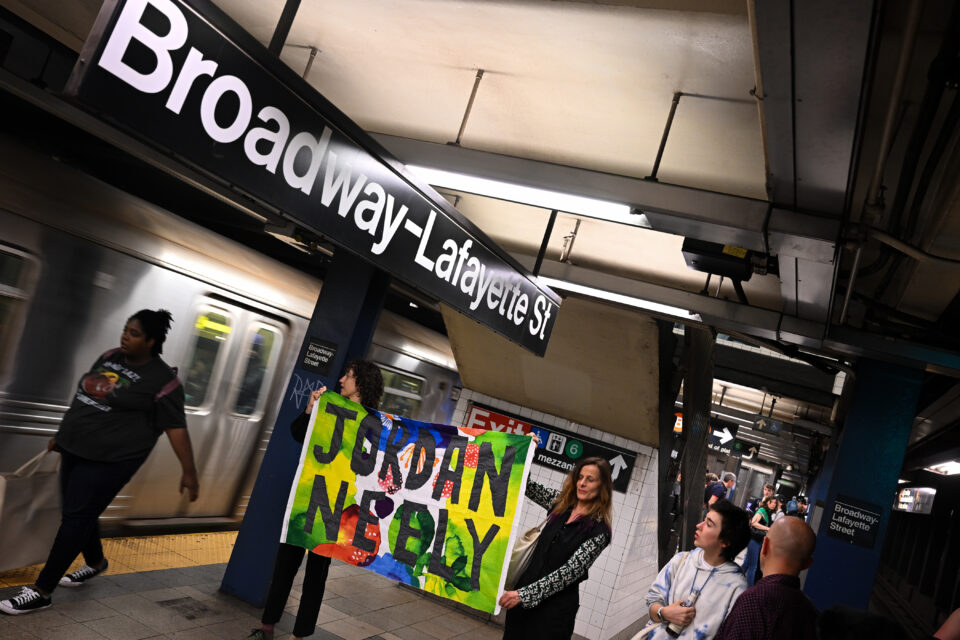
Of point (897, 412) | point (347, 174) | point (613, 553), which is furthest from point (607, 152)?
point (613, 553)

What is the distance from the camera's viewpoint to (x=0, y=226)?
190 inches

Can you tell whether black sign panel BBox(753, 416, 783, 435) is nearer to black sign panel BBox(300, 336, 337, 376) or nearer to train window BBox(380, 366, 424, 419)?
train window BBox(380, 366, 424, 419)

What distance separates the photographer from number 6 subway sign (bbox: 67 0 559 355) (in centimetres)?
201

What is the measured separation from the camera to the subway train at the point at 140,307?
5.07 meters

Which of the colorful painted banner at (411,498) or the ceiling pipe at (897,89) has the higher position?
the ceiling pipe at (897,89)

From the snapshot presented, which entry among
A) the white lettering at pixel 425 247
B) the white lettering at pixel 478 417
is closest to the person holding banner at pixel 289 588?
the white lettering at pixel 425 247

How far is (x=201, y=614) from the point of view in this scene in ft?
17.7

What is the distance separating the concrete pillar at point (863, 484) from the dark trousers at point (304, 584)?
14.0ft

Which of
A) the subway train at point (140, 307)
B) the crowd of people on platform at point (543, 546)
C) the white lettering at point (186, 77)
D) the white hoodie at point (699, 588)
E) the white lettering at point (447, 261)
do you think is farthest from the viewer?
the subway train at point (140, 307)

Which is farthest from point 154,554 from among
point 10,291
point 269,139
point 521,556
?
point 269,139

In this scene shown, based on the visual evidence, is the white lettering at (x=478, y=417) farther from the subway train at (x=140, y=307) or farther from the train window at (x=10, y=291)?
the train window at (x=10, y=291)

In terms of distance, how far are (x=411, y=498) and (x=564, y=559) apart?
1.27 meters

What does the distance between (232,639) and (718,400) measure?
1565cm

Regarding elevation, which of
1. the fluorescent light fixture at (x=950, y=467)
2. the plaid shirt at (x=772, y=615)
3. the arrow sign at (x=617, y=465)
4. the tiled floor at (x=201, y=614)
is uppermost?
the fluorescent light fixture at (x=950, y=467)
